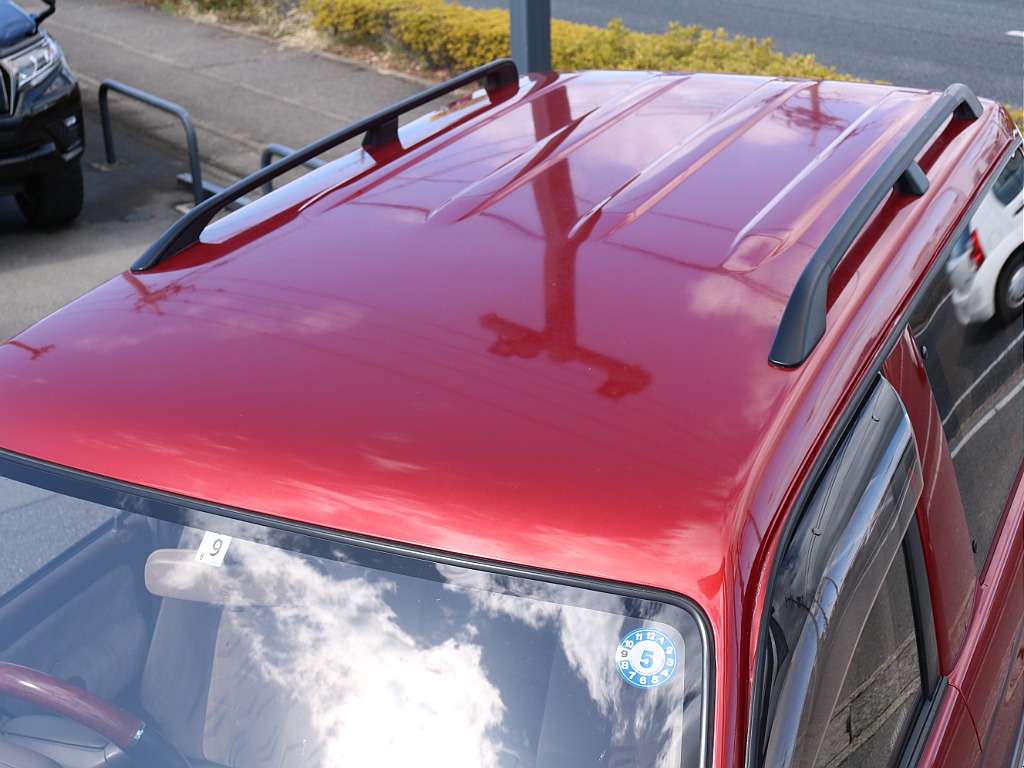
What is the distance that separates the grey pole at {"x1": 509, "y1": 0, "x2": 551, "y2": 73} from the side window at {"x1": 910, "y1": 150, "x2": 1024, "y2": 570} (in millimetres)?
3556

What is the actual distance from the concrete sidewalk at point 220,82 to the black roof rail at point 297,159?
17.7 ft

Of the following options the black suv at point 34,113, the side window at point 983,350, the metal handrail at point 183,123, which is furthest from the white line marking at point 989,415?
the black suv at point 34,113

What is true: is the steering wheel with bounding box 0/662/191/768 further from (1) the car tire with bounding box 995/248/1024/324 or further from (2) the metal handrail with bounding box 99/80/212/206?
(2) the metal handrail with bounding box 99/80/212/206

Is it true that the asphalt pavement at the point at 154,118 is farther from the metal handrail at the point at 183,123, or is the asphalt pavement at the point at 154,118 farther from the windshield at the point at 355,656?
the windshield at the point at 355,656

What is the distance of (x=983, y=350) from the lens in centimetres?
260

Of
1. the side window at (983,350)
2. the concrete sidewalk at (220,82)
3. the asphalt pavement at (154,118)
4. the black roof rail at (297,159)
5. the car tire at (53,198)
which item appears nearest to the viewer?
the side window at (983,350)

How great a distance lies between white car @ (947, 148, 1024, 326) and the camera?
96.5 inches

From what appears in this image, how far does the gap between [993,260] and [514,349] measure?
4.41 feet

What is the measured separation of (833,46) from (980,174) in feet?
33.2

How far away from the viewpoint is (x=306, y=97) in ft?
33.3

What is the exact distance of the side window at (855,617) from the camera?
1.59 m

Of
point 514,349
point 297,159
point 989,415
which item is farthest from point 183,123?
point 514,349

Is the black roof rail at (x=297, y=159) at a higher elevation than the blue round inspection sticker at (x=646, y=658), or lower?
higher

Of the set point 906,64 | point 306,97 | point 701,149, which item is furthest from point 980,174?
Answer: point 906,64
